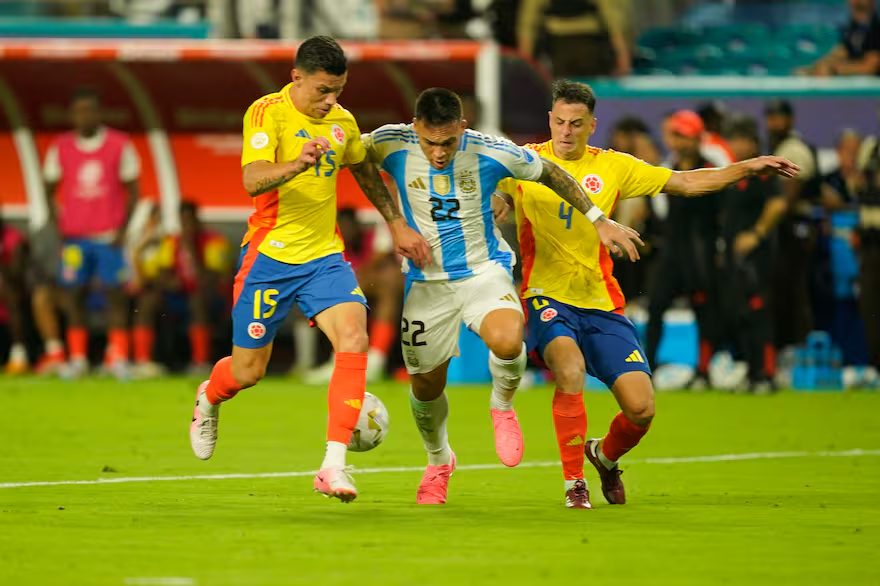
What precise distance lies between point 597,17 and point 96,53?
5293mm

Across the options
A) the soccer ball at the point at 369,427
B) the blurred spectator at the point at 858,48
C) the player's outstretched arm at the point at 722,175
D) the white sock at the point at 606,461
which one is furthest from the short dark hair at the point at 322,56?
the blurred spectator at the point at 858,48

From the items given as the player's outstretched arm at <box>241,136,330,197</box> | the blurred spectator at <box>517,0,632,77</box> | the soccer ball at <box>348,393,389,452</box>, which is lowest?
the blurred spectator at <box>517,0,632,77</box>

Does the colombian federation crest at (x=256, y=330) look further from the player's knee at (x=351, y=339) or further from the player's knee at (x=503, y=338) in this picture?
the player's knee at (x=503, y=338)

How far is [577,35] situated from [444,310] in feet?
36.4

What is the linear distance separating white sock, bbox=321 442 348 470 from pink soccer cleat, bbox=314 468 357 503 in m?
0.03

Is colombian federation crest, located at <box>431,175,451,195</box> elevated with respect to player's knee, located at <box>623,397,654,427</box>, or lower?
elevated

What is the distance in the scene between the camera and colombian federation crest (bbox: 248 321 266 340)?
8.80 meters

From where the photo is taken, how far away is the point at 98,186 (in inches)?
687

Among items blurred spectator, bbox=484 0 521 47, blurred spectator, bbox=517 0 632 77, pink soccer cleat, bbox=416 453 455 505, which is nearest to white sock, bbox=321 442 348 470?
pink soccer cleat, bbox=416 453 455 505

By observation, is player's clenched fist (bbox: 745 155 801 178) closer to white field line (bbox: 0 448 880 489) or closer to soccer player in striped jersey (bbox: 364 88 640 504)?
soccer player in striped jersey (bbox: 364 88 640 504)

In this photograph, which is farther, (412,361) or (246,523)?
(412,361)


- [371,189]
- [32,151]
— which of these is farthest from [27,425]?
[32,151]

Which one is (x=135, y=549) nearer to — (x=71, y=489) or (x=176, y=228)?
(x=71, y=489)

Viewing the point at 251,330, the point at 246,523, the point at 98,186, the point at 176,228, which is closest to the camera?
the point at 246,523
